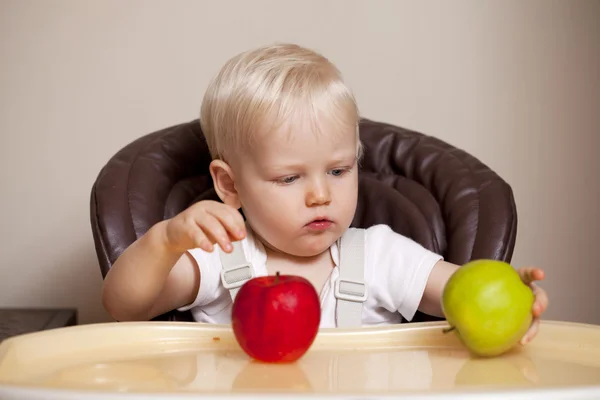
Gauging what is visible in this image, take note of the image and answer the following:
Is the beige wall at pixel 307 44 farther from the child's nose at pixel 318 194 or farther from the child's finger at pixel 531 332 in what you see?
the child's finger at pixel 531 332

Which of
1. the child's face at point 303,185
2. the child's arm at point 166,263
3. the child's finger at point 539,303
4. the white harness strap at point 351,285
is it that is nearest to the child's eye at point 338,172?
the child's face at point 303,185

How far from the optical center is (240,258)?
1345 millimetres

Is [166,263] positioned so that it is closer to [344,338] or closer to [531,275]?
[344,338]

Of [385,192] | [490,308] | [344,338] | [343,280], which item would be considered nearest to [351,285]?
[343,280]

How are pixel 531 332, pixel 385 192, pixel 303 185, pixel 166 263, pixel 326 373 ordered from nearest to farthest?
pixel 326 373, pixel 531 332, pixel 166 263, pixel 303 185, pixel 385 192

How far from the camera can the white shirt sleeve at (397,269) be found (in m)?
1.34

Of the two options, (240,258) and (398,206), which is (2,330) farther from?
(398,206)

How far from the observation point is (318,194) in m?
1.25

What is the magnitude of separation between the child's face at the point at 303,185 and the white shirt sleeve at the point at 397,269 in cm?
10

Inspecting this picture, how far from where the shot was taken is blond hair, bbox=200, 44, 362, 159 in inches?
50.5

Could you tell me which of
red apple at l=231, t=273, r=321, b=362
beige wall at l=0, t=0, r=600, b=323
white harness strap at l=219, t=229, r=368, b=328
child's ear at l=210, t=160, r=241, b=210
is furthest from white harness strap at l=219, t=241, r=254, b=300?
beige wall at l=0, t=0, r=600, b=323

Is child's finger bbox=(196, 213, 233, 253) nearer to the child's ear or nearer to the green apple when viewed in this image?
the green apple

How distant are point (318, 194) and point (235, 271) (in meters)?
0.20

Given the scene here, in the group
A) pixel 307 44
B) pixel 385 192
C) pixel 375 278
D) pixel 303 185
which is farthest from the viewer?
pixel 307 44
